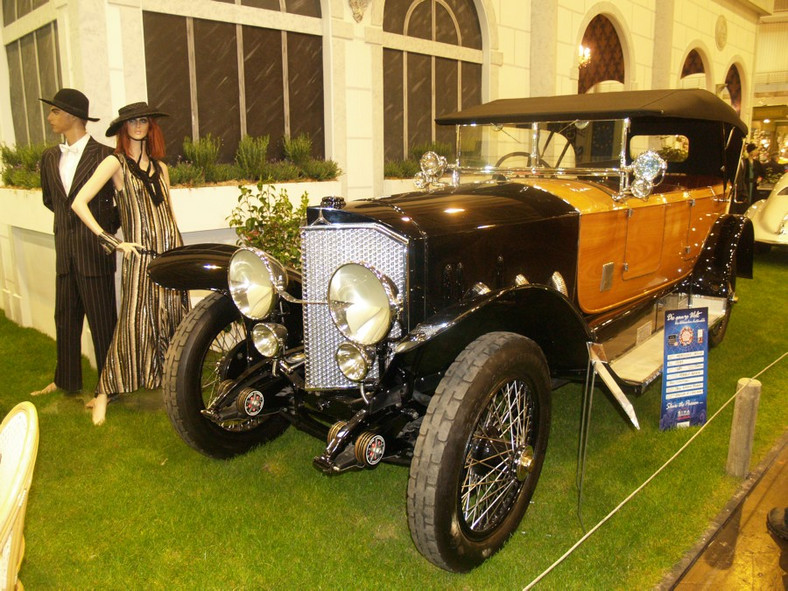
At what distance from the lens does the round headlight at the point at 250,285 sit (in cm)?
259

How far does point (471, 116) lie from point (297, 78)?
2.24 meters

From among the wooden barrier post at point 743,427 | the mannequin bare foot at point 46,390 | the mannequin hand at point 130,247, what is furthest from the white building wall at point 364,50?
the wooden barrier post at point 743,427

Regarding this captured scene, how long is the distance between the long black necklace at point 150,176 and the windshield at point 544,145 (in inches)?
68.4

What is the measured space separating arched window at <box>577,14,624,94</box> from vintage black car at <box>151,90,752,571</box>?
5.98m

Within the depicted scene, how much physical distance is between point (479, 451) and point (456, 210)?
37.4 inches

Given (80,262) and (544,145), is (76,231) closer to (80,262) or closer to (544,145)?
(80,262)

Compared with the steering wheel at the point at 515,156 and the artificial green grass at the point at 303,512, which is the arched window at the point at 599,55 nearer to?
the steering wheel at the point at 515,156

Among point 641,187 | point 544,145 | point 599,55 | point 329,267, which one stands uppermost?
point 599,55

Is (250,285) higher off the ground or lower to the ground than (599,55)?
lower

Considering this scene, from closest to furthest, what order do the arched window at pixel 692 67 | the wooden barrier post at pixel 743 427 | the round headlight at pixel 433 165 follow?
the wooden barrier post at pixel 743 427 < the round headlight at pixel 433 165 < the arched window at pixel 692 67

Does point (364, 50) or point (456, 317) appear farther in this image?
point (364, 50)

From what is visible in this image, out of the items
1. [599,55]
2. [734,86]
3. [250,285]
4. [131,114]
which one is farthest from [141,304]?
[734,86]

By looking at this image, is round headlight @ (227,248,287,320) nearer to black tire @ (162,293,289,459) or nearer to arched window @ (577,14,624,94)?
black tire @ (162,293,289,459)

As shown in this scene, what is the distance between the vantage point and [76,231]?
3512mm
